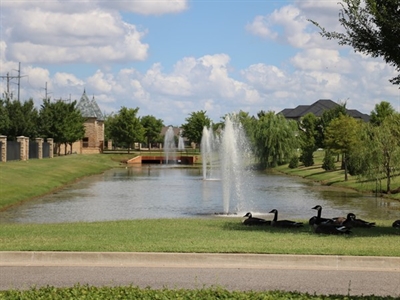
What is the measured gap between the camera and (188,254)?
12734 millimetres

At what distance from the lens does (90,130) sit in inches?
4451

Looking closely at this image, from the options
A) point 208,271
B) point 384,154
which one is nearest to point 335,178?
point 384,154

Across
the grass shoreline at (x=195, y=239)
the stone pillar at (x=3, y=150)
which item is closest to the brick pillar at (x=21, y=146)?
the stone pillar at (x=3, y=150)

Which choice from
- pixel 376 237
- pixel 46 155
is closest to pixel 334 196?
pixel 376 237

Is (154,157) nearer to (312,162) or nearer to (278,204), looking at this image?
(312,162)

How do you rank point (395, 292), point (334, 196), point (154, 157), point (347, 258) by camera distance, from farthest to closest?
1. point (154, 157)
2. point (334, 196)
3. point (347, 258)
4. point (395, 292)

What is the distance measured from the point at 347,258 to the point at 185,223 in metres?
8.53

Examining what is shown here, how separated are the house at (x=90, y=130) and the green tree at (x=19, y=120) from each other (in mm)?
33907

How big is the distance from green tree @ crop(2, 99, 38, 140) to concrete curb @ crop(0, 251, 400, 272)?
60362 mm

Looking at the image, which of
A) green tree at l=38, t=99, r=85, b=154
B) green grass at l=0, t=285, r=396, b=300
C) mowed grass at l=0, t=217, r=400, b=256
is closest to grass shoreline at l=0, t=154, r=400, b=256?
mowed grass at l=0, t=217, r=400, b=256

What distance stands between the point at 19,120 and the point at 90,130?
41.3 m

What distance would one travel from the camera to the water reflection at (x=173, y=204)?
93.8ft

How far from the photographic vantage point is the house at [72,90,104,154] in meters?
110

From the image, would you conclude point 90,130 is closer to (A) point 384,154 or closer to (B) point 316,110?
(B) point 316,110
